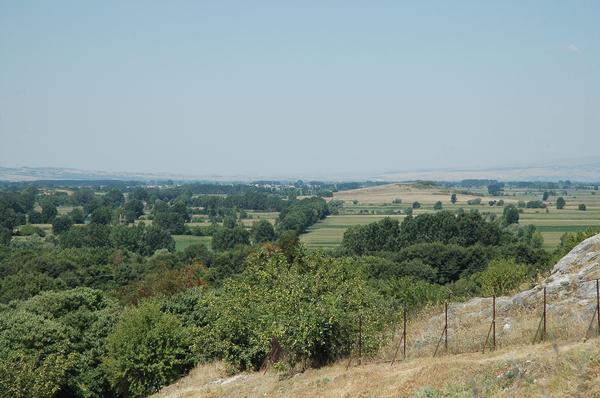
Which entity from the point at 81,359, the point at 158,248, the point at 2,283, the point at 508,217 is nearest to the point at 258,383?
the point at 81,359

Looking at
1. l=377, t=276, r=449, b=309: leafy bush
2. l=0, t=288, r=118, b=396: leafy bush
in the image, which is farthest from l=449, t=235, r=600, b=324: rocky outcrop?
Result: l=377, t=276, r=449, b=309: leafy bush

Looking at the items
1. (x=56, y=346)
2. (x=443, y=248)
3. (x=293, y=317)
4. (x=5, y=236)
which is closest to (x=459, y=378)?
(x=293, y=317)

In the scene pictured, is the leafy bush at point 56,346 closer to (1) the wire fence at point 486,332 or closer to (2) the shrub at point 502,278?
(1) the wire fence at point 486,332

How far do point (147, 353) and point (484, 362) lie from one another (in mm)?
23810

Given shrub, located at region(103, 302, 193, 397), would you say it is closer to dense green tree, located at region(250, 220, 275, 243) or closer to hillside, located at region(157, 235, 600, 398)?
hillside, located at region(157, 235, 600, 398)

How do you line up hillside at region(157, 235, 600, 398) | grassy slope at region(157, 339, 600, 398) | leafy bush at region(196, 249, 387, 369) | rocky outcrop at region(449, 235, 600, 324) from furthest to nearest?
leafy bush at region(196, 249, 387, 369)
rocky outcrop at region(449, 235, 600, 324)
hillside at region(157, 235, 600, 398)
grassy slope at region(157, 339, 600, 398)

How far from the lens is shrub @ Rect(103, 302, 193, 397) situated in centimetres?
3956

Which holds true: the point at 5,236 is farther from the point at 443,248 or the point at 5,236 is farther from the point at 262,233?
the point at 443,248

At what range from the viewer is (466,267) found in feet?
343

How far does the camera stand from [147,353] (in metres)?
39.9

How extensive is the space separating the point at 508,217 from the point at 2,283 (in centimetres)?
13134

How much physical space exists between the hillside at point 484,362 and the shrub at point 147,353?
10.5 feet

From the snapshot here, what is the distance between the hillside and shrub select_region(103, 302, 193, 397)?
320cm

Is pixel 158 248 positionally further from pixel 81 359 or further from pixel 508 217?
pixel 81 359
